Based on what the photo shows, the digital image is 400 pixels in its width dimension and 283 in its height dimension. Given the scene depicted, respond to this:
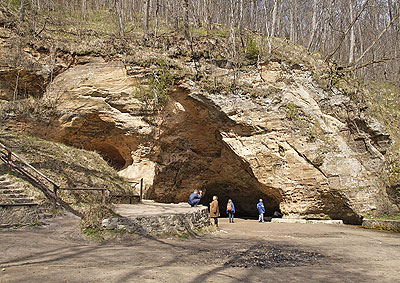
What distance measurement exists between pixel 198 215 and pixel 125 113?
276 inches

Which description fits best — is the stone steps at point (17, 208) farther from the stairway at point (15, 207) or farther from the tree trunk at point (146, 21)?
the tree trunk at point (146, 21)

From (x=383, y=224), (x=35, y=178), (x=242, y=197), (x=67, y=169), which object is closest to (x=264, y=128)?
(x=383, y=224)

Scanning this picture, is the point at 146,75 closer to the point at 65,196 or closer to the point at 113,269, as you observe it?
the point at 65,196

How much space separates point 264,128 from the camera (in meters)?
13.6

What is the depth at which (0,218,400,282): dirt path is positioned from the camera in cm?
370

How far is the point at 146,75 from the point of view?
1386cm


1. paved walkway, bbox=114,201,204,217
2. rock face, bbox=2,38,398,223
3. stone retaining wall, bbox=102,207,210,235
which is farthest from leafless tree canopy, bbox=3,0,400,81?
stone retaining wall, bbox=102,207,210,235

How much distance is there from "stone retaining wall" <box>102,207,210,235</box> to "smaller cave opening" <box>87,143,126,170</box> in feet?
27.2

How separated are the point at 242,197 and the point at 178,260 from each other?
1474 cm

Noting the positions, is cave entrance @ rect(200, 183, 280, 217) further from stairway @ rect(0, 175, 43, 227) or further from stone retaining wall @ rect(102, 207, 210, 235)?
stairway @ rect(0, 175, 43, 227)

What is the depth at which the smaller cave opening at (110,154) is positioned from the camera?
14.9 m

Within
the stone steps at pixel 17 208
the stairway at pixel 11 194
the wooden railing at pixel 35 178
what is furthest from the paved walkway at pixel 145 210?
the stairway at pixel 11 194

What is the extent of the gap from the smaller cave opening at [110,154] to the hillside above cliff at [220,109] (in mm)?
127

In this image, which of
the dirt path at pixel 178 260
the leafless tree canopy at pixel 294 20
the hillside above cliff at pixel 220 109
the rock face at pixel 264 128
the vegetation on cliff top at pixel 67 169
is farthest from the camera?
the leafless tree canopy at pixel 294 20
